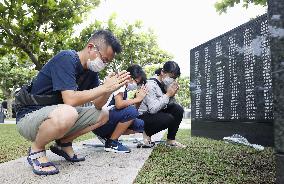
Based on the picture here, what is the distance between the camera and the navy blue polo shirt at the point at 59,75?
2.56 meters

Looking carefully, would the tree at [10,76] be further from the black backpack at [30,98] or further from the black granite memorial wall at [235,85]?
the black backpack at [30,98]

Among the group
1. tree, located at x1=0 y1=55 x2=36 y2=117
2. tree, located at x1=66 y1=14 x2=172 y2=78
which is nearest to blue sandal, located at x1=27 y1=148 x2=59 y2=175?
tree, located at x1=66 y1=14 x2=172 y2=78

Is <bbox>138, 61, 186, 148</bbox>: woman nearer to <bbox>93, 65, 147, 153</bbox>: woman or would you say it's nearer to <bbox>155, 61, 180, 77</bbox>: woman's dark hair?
<bbox>155, 61, 180, 77</bbox>: woman's dark hair

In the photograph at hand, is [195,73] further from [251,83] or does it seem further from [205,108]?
[251,83]

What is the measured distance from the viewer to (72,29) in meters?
11.7

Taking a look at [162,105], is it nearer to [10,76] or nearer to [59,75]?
[59,75]

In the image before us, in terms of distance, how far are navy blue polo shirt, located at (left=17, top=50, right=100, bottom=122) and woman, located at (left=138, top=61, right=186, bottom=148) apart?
1495 millimetres

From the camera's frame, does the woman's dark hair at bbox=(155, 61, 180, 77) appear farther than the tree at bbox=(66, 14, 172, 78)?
No

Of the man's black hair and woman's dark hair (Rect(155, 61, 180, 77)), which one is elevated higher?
the man's black hair

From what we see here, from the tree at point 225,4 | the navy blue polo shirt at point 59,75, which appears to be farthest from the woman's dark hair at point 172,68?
the tree at point 225,4

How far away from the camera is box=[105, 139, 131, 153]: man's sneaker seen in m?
3.82

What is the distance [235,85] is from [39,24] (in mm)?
6758

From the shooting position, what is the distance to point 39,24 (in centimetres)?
1053

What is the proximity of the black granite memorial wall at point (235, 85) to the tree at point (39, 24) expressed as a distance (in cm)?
464
